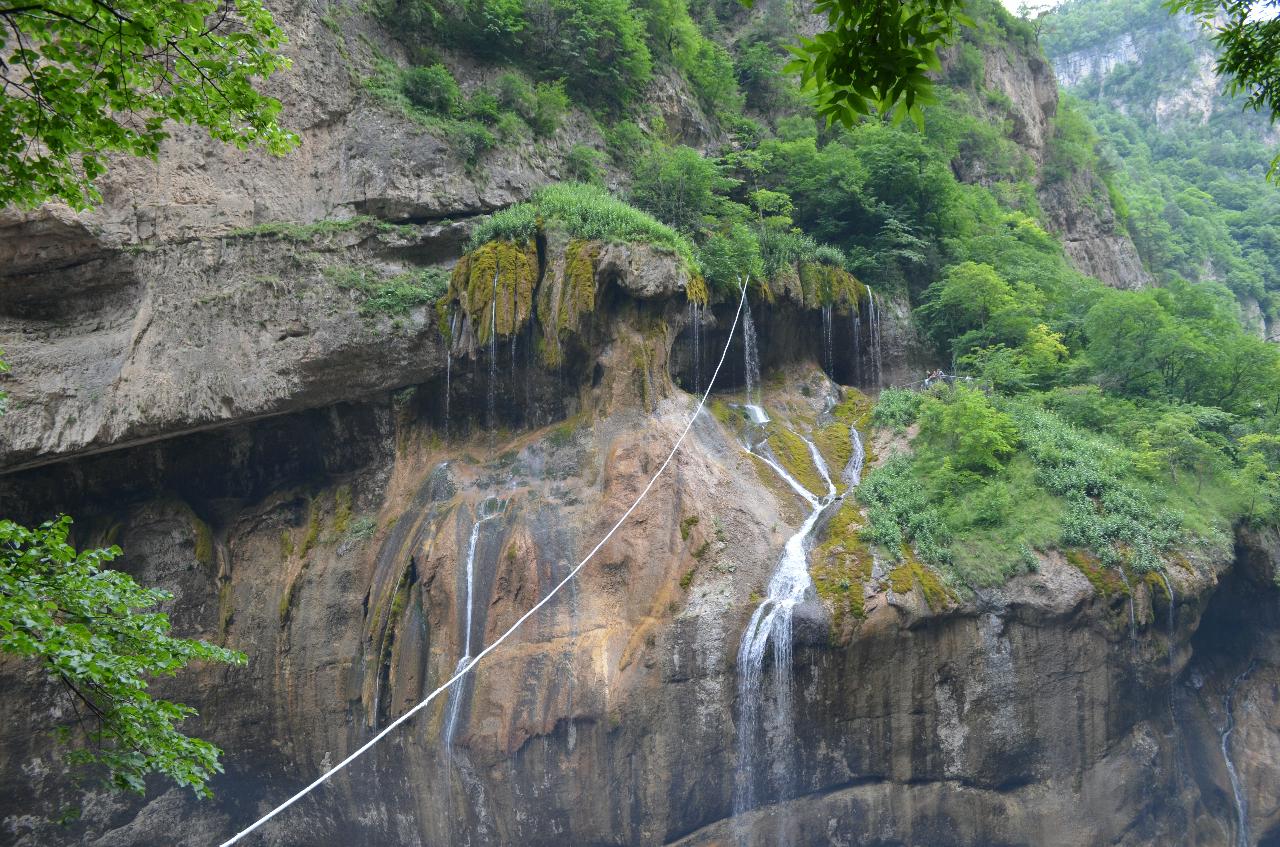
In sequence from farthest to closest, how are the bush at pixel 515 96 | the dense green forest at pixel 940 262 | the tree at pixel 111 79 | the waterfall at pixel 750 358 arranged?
the bush at pixel 515 96
the waterfall at pixel 750 358
the dense green forest at pixel 940 262
the tree at pixel 111 79

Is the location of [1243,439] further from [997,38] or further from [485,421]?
[997,38]

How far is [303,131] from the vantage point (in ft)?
65.0

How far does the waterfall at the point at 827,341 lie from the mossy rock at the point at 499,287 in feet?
25.7

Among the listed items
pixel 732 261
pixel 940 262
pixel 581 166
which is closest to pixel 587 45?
pixel 581 166

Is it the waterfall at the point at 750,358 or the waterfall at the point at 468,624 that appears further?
the waterfall at the point at 750,358

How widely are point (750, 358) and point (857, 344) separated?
12.3ft

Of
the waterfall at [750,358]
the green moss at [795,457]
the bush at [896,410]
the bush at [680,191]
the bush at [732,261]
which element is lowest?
the green moss at [795,457]

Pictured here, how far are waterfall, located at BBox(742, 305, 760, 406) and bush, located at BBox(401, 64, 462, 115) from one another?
9004mm

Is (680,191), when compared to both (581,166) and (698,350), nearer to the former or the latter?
(581,166)

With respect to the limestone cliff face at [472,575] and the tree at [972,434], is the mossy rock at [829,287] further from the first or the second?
the tree at [972,434]

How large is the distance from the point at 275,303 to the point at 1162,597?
59.0 ft

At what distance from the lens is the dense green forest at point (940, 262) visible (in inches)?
628

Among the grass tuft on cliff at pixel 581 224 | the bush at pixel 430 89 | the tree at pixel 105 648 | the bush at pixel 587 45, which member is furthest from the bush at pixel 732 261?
the tree at pixel 105 648

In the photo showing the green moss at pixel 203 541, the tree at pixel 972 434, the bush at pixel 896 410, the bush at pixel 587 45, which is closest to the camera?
the tree at pixel 972 434
